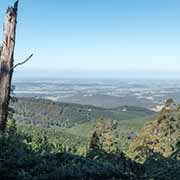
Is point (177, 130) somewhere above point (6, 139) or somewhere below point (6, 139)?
below

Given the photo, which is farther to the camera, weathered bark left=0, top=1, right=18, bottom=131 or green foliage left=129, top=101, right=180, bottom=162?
green foliage left=129, top=101, right=180, bottom=162

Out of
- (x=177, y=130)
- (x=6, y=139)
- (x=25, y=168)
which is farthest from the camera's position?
(x=177, y=130)

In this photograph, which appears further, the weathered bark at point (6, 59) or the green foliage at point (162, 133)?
the green foliage at point (162, 133)

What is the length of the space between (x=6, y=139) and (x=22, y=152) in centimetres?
137

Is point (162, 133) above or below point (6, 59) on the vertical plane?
below

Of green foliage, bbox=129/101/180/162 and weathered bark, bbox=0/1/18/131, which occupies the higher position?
weathered bark, bbox=0/1/18/131

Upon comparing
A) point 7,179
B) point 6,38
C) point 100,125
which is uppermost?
point 6,38

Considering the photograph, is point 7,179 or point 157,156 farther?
point 157,156

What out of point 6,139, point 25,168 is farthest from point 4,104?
point 25,168

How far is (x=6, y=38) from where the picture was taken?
1479cm

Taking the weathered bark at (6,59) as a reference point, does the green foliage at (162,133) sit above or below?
below

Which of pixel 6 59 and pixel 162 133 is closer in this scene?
pixel 6 59

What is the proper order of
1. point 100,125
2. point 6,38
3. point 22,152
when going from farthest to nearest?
point 100,125
point 6,38
point 22,152

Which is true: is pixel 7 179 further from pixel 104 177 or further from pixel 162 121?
pixel 162 121
